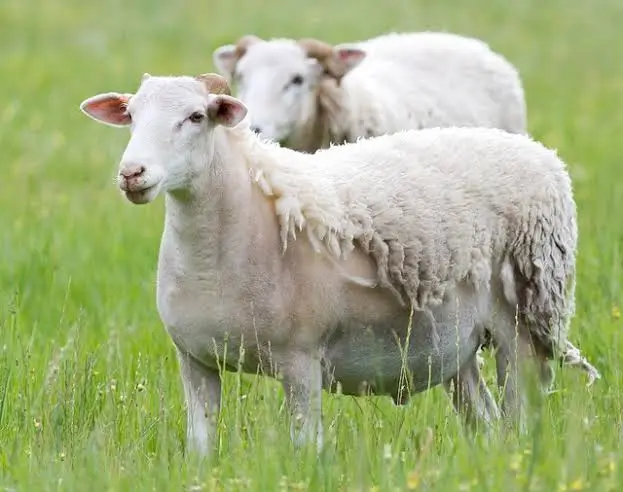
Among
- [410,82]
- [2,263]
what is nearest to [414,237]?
[2,263]

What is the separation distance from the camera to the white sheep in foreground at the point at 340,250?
4.78 meters

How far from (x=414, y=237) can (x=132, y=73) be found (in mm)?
9734

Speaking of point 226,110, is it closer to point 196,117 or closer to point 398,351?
point 196,117

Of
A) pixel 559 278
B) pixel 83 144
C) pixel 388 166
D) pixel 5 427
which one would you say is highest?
pixel 388 166

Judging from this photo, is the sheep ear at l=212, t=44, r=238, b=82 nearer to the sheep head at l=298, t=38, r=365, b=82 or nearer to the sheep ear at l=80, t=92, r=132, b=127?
the sheep head at l=298, t=38, r=365, b=82

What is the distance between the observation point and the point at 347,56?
846 centimetres

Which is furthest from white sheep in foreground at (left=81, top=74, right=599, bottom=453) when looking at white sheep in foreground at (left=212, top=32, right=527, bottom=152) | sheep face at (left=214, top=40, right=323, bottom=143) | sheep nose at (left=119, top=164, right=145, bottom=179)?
sheep face at (left=214, top=40, right=323, bottom=143)

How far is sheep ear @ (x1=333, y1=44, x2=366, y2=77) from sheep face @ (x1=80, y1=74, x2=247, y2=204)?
358cm

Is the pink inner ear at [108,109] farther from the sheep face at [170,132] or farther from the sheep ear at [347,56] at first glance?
the sheep ear at [347,56]

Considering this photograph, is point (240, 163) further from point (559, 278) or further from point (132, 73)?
point (132, 73)

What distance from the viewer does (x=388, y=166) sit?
528 centimetres

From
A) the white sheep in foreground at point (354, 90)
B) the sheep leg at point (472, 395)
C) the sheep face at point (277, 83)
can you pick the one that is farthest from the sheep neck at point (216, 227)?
the sheep face at point (277, 83)

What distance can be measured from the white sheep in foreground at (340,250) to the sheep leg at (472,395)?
0.52 ft

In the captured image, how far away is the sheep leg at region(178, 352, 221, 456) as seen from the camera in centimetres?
484
